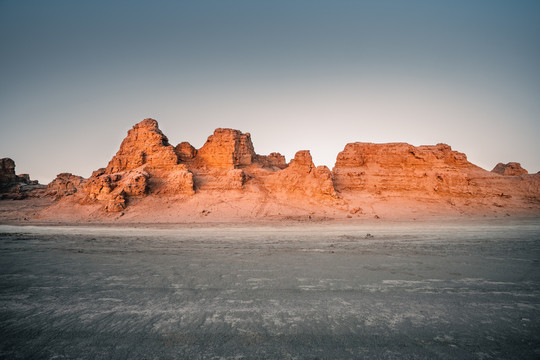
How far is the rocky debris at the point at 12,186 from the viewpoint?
120 ft

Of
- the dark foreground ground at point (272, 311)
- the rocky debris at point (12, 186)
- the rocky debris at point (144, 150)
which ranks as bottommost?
the dark foreground ground at point (272, 311)

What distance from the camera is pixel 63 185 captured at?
129 feet

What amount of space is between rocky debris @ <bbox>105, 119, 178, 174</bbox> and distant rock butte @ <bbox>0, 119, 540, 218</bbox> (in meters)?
0.14

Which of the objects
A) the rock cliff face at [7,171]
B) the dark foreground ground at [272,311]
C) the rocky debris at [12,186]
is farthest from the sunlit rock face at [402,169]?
the rock cliff face at [7,171]

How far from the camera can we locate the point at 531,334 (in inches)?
94.5

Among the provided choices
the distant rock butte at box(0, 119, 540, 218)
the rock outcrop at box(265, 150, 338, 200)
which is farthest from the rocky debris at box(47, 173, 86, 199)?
the rock outcrop at box(265, 150, 338, 200)

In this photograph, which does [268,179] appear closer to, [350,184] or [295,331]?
[350,184]

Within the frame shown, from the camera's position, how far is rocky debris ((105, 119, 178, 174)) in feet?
106

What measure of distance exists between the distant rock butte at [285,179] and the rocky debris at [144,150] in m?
0.14

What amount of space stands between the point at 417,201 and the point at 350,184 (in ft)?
28.9

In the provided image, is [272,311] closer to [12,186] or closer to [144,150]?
[144,150]

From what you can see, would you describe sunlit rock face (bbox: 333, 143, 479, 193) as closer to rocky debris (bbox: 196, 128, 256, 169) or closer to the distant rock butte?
the distant rock butte

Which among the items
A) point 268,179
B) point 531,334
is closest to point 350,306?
point 531,334

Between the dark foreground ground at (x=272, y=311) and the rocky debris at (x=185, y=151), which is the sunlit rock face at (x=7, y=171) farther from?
the dark foreground ground at (x=272, y=311)
